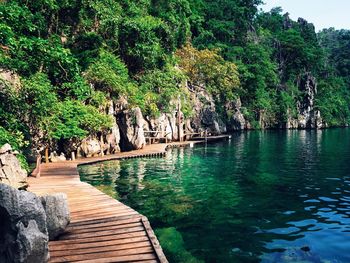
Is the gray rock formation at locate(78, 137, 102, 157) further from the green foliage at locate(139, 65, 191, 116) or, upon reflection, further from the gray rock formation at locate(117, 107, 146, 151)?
the green foliage at locate(139, 65, 191, 116)

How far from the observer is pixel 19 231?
261 inches

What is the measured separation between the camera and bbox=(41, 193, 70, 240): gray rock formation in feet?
28.0

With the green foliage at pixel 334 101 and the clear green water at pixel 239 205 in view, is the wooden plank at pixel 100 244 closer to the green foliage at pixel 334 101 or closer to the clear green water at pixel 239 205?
the clear green water at pixel 239 205

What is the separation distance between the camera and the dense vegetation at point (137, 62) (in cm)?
1817

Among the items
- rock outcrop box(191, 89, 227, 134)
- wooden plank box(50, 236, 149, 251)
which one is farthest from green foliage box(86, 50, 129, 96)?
wooden plank box(50, 236, 149, 251)

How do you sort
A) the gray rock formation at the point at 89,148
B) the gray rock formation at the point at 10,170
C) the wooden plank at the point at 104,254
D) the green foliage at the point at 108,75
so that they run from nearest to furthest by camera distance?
the wooden plank at the point at 104,254
the gray rock formation at the point at 10,170
the gray rock formation at the point at 89,148
the green foliage at the point at 108,75

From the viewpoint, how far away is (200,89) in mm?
53906

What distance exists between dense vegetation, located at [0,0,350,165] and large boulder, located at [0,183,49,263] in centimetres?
738

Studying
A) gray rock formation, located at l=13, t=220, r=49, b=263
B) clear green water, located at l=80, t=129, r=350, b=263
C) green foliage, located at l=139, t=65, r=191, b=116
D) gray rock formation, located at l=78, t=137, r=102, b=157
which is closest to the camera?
gray rock formation, located at l=13, t=220, r=49, b=263

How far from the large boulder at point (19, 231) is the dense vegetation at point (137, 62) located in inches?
290

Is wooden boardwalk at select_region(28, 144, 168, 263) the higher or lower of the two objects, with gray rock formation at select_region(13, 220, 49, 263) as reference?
lower

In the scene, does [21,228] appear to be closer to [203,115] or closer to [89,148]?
[89,148]

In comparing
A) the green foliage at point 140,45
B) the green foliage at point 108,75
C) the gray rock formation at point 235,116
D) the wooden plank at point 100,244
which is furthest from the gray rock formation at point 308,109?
the wooden plank at point 100,244

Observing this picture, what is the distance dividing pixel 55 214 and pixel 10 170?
4.93 metres
